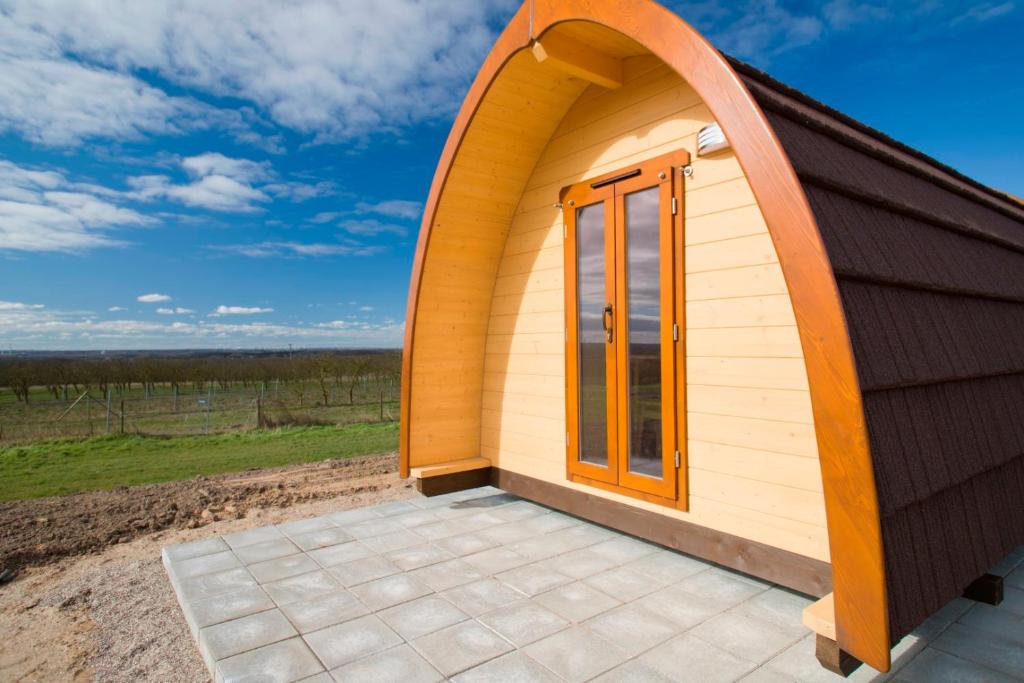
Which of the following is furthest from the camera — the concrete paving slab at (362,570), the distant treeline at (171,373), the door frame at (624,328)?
the distant treeline at (171,373)

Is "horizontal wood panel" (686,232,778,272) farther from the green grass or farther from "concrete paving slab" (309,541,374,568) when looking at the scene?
the green grass

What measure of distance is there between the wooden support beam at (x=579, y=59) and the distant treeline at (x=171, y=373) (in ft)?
51.1

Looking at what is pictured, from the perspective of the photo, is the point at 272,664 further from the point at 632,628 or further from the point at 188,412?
the point at 188,412

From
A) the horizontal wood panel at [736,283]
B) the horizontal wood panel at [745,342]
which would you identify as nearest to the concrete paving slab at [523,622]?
the horizontal wood panel at [745,342]

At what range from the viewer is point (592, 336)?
383cm

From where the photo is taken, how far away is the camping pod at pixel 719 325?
1.88m

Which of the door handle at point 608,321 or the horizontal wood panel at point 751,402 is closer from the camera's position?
the horizontal wood panel at point 751,402

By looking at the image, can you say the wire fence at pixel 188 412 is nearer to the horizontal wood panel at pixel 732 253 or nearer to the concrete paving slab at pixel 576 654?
the concrete paving slab at pixel 576 654

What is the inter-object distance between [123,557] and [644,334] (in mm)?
4142

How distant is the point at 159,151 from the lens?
21.5m

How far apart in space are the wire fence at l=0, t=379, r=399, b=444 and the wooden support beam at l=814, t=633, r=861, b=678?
11.7 metres

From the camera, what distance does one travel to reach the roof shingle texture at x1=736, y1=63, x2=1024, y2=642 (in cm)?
188

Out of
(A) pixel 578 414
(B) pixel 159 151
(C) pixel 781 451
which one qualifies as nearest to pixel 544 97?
(A) pixel 578 414

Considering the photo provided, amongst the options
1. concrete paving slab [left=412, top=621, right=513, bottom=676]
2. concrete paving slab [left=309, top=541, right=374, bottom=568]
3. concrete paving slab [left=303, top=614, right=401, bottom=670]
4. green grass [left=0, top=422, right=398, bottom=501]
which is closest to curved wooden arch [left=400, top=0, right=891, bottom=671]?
concrete paving slab [left=412, top=621, right=513, bottom=676]
